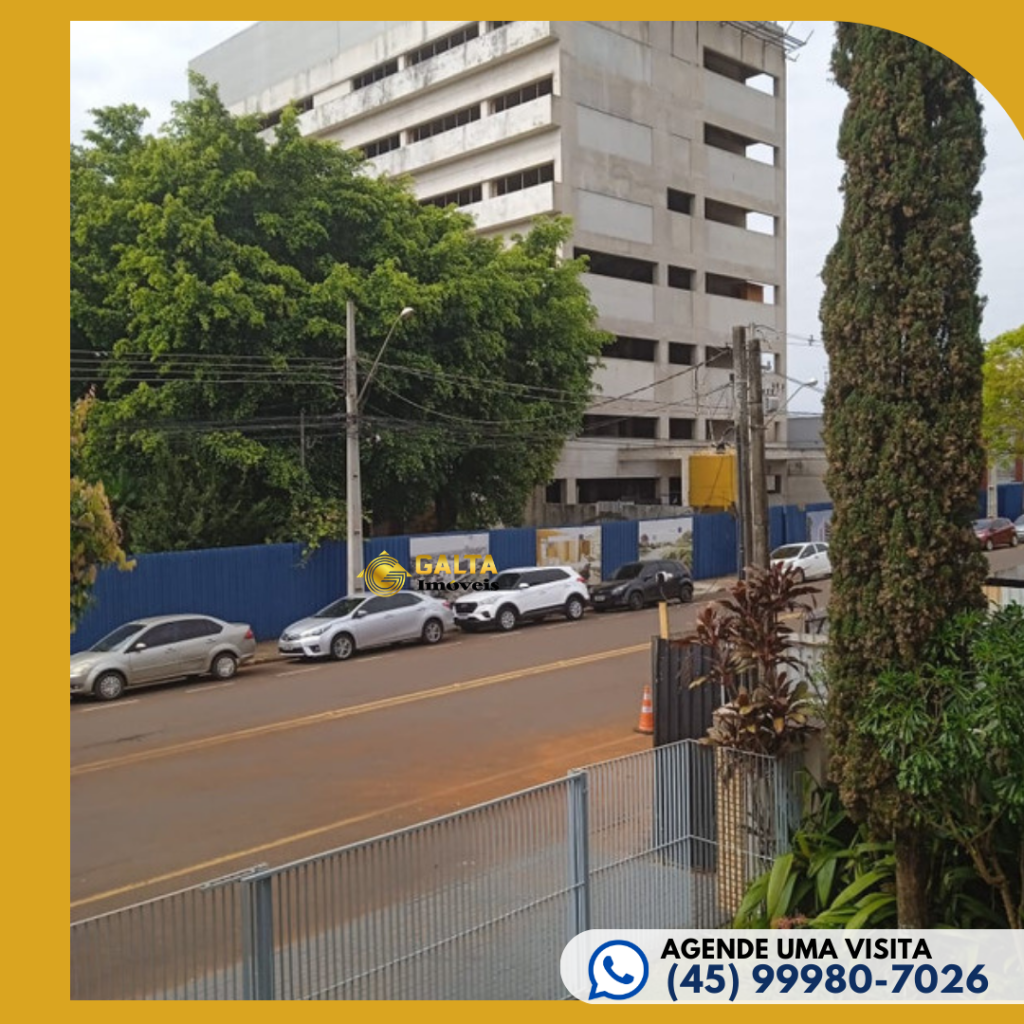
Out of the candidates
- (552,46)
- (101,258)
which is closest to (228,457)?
(101,258)

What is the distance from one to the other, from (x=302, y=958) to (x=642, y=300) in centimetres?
3976

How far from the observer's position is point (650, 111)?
139 ft

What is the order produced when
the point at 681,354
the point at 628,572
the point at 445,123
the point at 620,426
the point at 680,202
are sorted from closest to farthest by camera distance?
the point at 628,572 < the point at 620,426 < the point at 680,202 < the point at 445,123 < the point at 681,354

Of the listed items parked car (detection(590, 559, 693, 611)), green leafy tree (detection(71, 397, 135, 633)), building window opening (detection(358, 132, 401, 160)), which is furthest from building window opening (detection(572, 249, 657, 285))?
green leafy tree (detection(71, 397, 135, 633))

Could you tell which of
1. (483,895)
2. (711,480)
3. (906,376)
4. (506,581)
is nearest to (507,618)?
(506,581)

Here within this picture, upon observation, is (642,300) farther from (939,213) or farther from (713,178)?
(939,213)

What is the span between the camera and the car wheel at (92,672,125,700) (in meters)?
18.2

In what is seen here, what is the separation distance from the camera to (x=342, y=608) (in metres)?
22.9

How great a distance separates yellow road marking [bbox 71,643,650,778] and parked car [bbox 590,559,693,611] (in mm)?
7108

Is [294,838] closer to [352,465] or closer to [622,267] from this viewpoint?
[352,465]

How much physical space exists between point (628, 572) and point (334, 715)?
48.8 ft

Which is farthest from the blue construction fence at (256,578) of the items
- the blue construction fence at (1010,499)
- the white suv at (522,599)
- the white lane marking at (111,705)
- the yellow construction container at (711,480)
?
the blue construction fence at (1010,499)

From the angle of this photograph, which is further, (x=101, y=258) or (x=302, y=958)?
(x=101, y=258)

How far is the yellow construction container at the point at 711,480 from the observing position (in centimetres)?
3978
